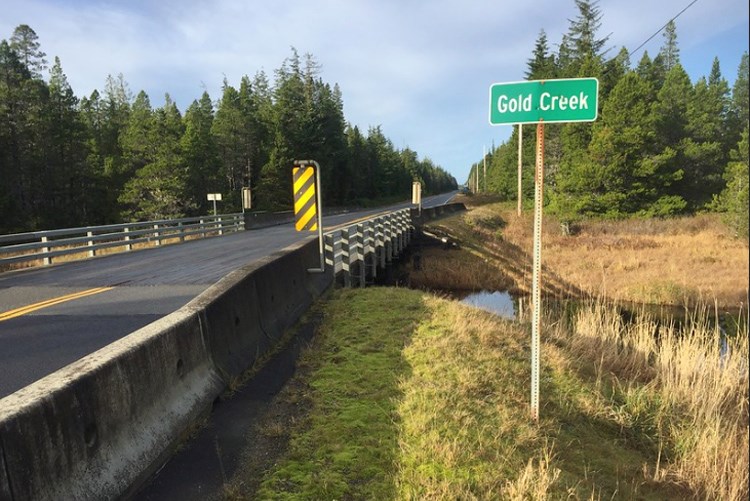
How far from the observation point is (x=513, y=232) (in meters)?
31.5

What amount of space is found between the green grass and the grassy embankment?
0.02 meters

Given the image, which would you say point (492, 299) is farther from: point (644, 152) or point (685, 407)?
point (644, 152)

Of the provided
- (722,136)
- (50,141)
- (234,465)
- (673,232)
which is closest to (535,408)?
(234,465)

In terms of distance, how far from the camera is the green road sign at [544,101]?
4023 millimetres

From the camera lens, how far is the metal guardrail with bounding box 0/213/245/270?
12.3m

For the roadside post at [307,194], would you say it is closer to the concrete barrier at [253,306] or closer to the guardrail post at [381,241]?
the concrete barrier at [253,306]

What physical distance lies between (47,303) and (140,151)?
3886 centimetres

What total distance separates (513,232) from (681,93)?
17364 millimetres

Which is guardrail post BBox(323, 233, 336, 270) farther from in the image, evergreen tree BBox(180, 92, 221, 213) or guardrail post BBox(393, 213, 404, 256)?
evergreen tree BBox(180, 92, 221, 213)

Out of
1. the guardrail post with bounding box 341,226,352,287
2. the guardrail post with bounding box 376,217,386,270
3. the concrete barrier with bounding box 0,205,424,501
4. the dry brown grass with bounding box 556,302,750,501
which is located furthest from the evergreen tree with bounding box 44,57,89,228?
the dry brown grass with bounding box 556,302,750,501

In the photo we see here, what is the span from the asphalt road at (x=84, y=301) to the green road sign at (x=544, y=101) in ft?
16.6

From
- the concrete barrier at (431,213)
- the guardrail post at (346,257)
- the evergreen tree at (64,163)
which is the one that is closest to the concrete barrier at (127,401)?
the guardrail post at (346,257)

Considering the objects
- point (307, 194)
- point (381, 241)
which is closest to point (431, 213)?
point (381, 241)

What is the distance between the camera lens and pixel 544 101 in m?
4.13
